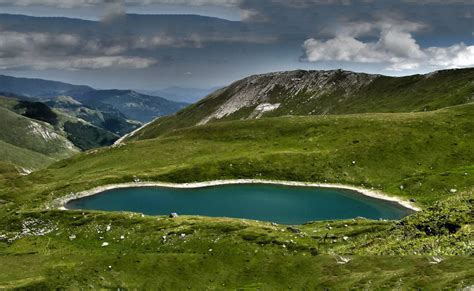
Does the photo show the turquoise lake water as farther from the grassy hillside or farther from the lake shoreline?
the grassy hillside

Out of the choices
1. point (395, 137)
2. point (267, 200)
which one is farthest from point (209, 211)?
point (395, 137)

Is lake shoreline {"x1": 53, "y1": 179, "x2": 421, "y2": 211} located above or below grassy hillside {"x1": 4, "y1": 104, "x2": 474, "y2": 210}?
below

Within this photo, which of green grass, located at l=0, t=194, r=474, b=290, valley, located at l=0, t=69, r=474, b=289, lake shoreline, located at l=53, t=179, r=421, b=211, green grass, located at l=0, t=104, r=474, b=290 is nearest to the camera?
green grass, located at l=0, t=194, r=474, b=290

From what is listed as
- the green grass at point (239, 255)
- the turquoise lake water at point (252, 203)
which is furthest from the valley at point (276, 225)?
the turquoise lake water at point (252, 203)

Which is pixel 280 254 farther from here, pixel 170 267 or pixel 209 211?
pixel 209 211

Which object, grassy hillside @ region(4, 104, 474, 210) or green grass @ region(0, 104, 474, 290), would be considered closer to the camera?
green grass @ region(0, 104, 474, 290)

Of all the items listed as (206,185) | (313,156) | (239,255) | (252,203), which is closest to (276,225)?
(239,255)

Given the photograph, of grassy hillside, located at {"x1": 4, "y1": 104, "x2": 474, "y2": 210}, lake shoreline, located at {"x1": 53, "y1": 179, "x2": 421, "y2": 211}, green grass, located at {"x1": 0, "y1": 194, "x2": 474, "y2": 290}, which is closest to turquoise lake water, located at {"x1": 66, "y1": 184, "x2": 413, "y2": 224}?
lake shoreline, located at {"x1": 53, "y1": 179, "x2": 421, "y2": 211}

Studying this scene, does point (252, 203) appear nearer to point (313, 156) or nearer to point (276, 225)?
point (276, 225)
